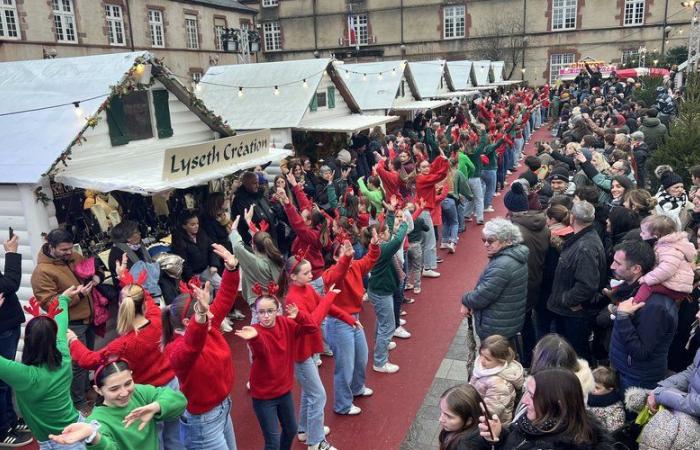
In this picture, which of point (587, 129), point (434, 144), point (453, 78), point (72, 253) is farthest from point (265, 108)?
point (453, 78)

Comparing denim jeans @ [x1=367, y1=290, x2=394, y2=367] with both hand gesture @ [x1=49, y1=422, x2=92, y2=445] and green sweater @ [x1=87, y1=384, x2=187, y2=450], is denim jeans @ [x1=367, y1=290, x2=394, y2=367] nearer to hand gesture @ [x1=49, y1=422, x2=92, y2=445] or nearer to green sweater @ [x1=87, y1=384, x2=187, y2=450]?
green sweater @ [x1=87, y1=384, x2=187, y2=450]

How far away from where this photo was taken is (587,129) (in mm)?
11539

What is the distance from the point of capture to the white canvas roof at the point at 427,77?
21391 mm

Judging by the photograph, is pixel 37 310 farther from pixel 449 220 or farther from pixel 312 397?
pixel 449 220

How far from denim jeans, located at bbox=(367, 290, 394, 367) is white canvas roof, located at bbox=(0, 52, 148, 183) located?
→ 13.1ft

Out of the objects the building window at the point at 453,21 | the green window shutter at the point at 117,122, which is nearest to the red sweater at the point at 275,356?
the green window shutter at the point at 117,122

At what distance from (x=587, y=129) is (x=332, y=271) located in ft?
28.8

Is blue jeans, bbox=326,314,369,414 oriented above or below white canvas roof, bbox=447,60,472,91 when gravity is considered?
below

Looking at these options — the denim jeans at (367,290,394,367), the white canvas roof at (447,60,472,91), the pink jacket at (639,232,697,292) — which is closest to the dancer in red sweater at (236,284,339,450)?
the denim jeans at (367,290,394,367)

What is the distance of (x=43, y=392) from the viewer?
3.76 meters

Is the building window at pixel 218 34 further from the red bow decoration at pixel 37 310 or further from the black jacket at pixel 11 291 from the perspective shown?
the red bow decoration at pixel 37 310

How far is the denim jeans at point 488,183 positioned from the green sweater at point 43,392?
9.76 m

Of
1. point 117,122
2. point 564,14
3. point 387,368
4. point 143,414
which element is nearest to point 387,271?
point 387,368

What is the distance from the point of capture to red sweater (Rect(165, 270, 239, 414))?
3.50 meters
